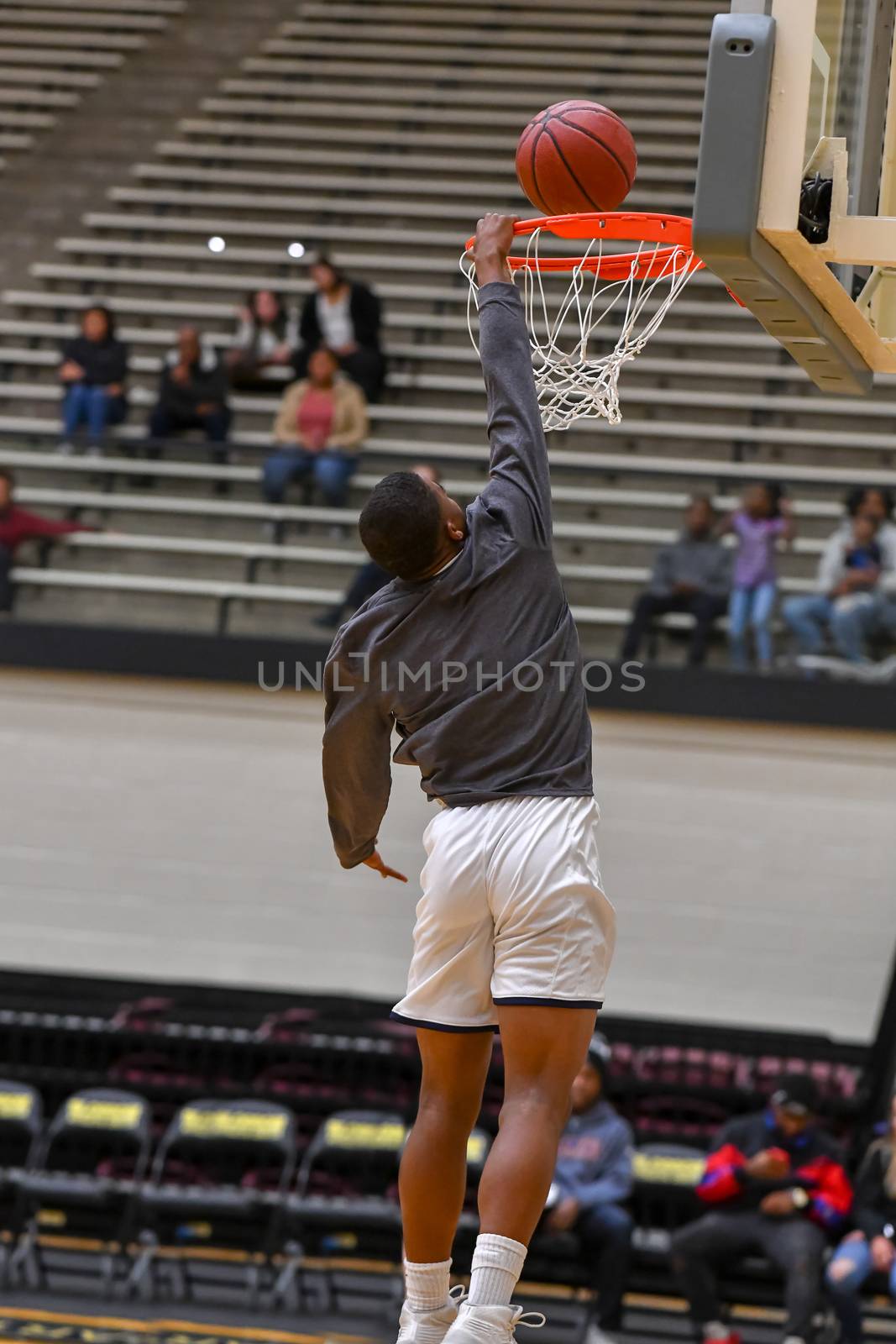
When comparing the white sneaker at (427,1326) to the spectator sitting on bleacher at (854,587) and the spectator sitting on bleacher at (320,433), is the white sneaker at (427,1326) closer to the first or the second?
the spectator sitting on bleacher at (854,587)

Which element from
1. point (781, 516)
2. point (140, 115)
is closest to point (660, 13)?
point (140, 115)

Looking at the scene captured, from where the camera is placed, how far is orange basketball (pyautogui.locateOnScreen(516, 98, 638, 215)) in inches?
161

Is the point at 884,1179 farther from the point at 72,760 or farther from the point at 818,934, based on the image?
the point at 72,760

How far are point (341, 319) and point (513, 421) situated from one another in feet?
34.5

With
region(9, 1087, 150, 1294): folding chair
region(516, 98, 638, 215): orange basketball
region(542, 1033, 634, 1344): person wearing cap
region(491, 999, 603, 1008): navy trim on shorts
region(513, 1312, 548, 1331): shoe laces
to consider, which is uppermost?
region(516, 98, 638, 215): orange basketball

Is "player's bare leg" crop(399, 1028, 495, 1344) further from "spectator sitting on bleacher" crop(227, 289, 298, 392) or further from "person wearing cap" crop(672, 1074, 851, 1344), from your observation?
"spectator sitting on bleacher" crop(227, 289, 298, 392)

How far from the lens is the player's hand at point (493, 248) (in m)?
3.75

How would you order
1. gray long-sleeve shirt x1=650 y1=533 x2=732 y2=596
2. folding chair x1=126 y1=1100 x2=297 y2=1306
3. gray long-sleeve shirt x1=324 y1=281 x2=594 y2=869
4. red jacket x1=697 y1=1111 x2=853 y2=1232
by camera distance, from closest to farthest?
gray long-sleeve shirt x1=324 y1=281 x2=594 y2=869 → red jacket x1=697 y1=1111 x2=853 y2=1232 → folding chair x1=126 y1=1100 x2=297 y2=1306 → gray long-sleeve shirt x1=650 y1=533 x2=732 y2=596

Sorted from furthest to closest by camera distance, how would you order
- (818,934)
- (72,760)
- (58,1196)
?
1. (72,760)
2. (818,934)
3. (58,1196)

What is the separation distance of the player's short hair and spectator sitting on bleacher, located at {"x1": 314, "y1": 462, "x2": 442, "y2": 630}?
6.96m

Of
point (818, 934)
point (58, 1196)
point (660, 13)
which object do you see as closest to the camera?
point (58, 1196)

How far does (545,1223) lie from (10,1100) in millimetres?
2963

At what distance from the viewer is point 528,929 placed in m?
3.53

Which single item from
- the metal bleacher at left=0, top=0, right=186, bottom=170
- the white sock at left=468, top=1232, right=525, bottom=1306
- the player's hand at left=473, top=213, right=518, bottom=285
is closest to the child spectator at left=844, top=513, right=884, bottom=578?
the player's hand at left=473, top=213, right=518, bottom=285
